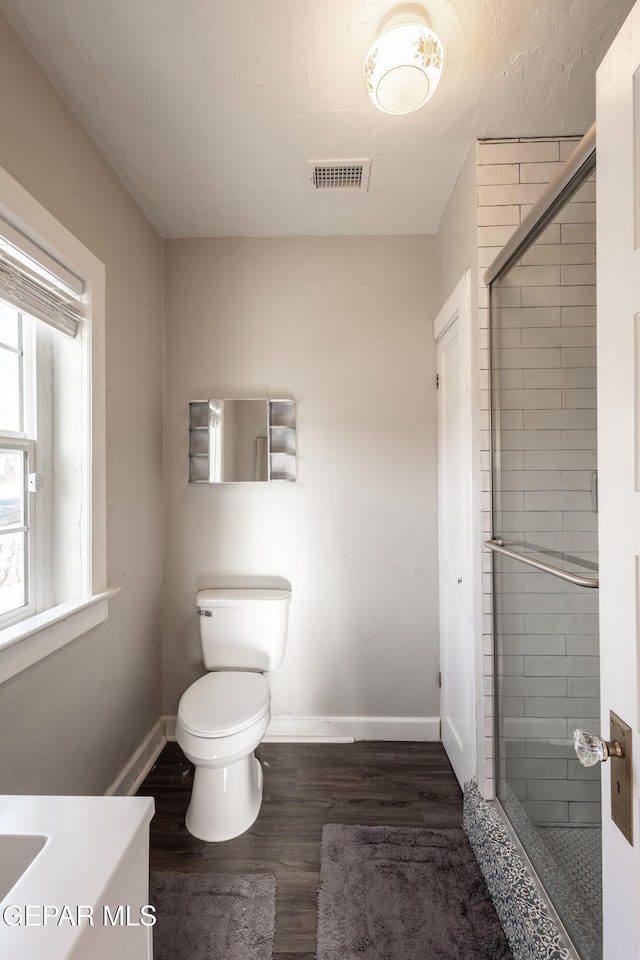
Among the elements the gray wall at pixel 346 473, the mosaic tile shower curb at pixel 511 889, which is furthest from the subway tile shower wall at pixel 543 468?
the gray wall at pixel 346 473

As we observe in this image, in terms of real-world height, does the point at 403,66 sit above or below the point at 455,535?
above

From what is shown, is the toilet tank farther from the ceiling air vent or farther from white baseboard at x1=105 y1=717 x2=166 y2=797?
the ceiling air vent

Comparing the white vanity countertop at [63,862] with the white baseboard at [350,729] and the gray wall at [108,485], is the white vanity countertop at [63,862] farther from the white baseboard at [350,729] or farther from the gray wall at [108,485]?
the white baseboard at [350,729]

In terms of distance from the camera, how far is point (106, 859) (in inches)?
23.5

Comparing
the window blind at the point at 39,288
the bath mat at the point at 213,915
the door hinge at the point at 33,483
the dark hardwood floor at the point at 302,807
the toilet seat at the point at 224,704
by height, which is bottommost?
the dark hardwood floor at the point at 302,807

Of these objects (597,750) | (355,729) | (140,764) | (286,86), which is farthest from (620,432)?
(140,764)

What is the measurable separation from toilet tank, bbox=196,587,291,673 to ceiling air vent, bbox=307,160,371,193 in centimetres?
173

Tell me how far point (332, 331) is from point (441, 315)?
512 mm

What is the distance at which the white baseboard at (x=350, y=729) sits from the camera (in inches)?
88.6

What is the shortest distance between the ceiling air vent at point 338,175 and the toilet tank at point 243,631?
1730mm

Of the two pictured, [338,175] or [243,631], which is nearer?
[338,175]

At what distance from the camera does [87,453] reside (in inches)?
61.1

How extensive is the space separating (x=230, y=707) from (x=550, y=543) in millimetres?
1239

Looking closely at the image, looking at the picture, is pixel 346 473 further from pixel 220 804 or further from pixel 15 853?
pixel 15 853
